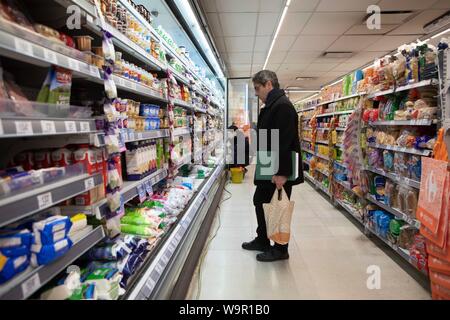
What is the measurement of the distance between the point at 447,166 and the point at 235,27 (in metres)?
5.12

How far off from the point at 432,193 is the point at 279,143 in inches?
45.7

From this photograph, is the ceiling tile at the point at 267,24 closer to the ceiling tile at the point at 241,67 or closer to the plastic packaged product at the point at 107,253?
the ceiling tile at the point at 241,67

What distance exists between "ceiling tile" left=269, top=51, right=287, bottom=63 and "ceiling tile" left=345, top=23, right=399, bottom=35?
2078mm

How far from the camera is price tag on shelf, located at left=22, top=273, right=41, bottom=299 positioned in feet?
2.84

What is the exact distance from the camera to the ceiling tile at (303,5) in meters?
4.79

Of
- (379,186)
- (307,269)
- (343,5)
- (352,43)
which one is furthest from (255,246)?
(352,43)

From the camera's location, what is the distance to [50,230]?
987 millimetres

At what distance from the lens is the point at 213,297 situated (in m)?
2.21

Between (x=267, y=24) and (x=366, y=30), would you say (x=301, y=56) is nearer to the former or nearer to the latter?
(x=366, y=30)

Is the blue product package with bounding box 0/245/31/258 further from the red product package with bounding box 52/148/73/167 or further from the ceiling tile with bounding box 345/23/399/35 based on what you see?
the ceiling tile with bounding box 345/23/399/35
